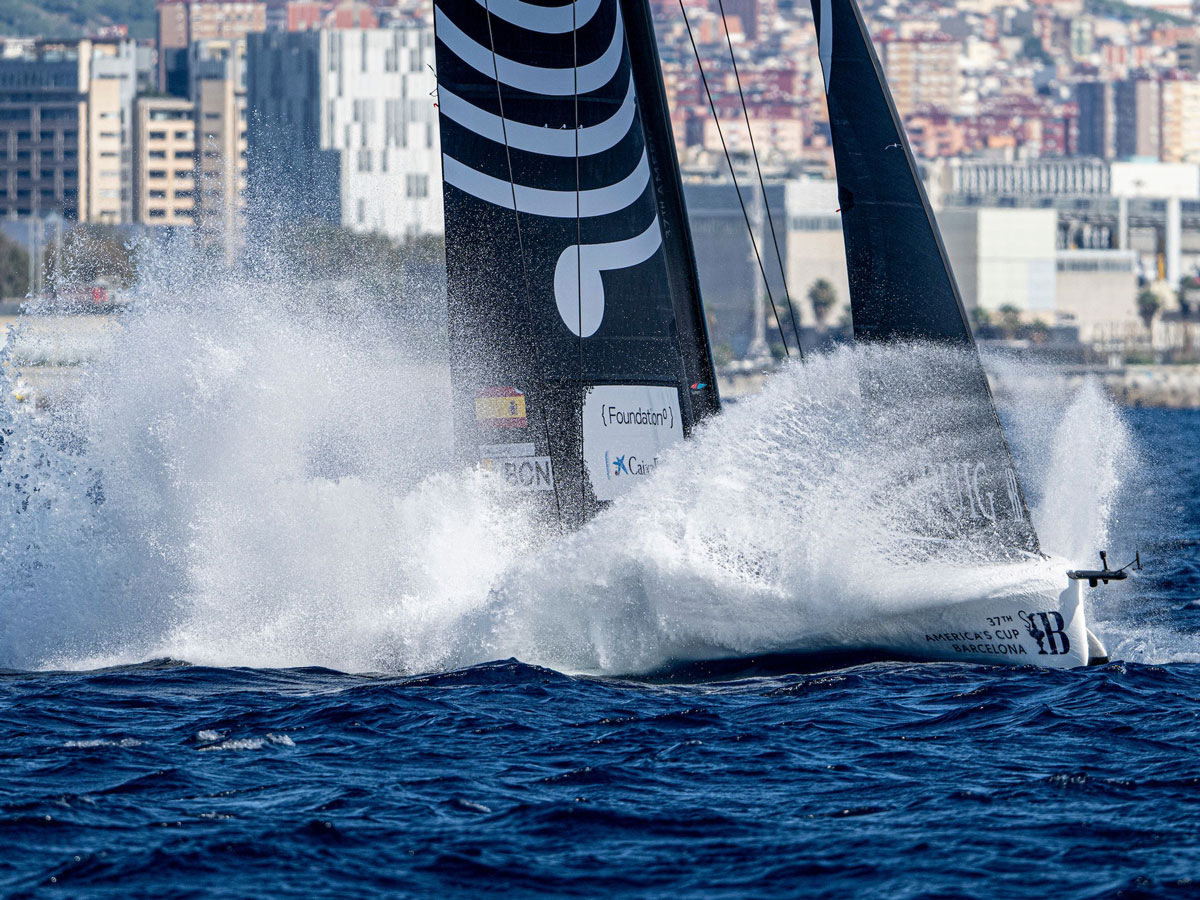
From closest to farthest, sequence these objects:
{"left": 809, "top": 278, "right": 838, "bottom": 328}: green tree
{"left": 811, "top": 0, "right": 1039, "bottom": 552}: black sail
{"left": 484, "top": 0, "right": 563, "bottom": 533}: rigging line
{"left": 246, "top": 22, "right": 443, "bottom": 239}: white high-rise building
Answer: {"left": 811, "top": 0, "right": 1039, "bottom": 552}: black sail, {"left": 484, "top": 0, "right": 563, "bottom": 533}: rigging line, {"left": 246, "top": 22, "right": 443, "bottom": 239}: white high-rise building, {"left": 809, "top": 278, "right": 838, "bottom": 328}: green tree

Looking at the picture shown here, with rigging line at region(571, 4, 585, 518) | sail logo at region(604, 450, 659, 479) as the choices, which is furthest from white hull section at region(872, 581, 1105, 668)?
rigging line at region(571, 4, 585, 518)

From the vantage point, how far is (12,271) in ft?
298

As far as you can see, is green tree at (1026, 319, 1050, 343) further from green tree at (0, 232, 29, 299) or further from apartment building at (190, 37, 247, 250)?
green tree at (0, 232, 29, 299)

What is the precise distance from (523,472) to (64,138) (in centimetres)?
11578

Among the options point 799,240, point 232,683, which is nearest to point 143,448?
point 232,683

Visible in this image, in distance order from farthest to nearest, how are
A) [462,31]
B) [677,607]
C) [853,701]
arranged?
[462,31] < [677,607] < [853,701]

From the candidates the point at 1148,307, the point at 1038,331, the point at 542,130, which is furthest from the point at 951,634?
the point at 1148,307

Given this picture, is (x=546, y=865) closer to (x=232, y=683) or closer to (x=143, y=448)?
(x=232, y=683)

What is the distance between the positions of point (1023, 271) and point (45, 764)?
10990 centimetres

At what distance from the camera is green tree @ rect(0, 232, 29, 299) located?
90188 mm

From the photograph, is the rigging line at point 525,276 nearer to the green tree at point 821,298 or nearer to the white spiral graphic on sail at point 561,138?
the white spiral graphic on sail at point 561,138

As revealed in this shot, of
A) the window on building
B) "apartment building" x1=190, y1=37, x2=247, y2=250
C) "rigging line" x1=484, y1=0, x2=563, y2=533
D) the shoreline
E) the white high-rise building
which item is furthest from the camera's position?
"apartment building" x1=190, y1=37, x2=247, y2=250

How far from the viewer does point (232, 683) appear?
10.6 meters

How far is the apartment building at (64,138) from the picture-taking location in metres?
121
